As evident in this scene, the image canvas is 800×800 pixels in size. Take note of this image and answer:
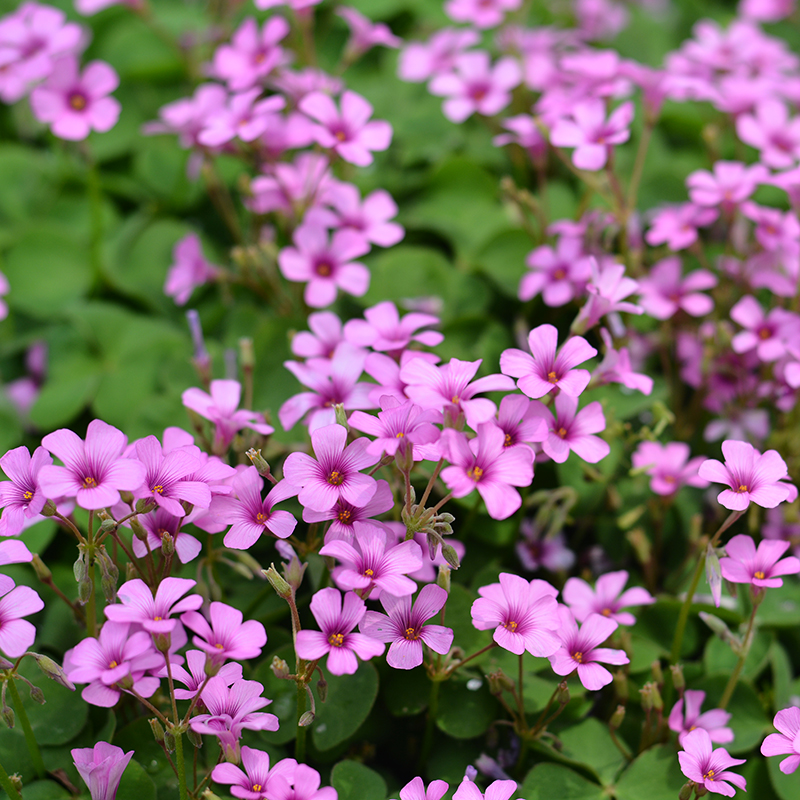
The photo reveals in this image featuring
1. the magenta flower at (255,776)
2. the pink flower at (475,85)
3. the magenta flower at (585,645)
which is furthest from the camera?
the pink flower at (475,85)

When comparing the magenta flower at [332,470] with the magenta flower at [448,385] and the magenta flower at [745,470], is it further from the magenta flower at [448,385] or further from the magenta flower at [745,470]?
the magenta flower at [745,470]

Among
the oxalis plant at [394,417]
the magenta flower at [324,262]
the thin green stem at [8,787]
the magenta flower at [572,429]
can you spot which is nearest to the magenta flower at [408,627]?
the oxalis plant at [394,417]

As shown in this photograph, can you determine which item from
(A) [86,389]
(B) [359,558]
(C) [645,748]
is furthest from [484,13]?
(C) [645,748]

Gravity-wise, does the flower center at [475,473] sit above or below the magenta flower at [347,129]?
below

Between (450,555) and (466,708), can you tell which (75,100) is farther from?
(466,708)

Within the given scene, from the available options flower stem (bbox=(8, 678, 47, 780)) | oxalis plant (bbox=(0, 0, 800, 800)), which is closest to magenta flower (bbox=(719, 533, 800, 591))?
oxalis plant (bbox=(0, 0, 800, 800))

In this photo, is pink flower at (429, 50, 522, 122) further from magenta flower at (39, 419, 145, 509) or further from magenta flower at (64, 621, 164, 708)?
magenta flower at (64, 621, 164, 708)

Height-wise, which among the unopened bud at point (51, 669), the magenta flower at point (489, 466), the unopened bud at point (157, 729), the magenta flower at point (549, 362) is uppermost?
the magenta flower at point (549, 362)

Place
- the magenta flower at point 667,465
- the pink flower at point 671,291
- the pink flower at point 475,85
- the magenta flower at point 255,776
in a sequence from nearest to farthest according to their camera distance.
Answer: the magenta flower at point 255,776 < the magenta flower at point 667,465 < the pink flower at point 671,291 < the pink flower at point 475,85

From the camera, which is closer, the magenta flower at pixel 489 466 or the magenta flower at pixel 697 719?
the magenta flower at pixel 489 466
